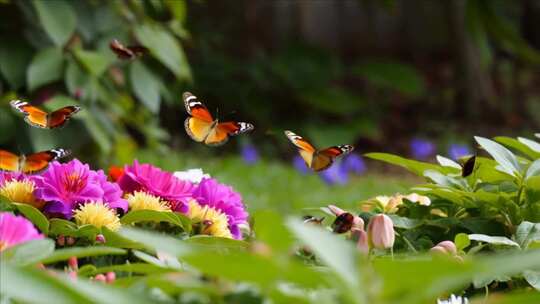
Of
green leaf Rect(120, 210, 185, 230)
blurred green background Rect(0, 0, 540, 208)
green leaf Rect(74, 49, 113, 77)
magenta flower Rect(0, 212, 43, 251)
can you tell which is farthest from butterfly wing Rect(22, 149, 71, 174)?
green leaf Rect(74, 49, 113, 77)

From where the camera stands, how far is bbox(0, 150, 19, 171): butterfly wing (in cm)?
165

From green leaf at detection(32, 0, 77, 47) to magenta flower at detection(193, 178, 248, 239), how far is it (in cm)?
226

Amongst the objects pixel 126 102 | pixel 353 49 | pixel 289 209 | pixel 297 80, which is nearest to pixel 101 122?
pixel 126 102

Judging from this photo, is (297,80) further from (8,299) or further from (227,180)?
(8,299)

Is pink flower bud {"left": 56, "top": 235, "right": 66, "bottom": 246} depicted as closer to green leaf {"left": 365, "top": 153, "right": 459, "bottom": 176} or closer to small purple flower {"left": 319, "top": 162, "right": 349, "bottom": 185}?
green leaf {"left": 365, "top": 153, "right": 459, "bottom": 176}

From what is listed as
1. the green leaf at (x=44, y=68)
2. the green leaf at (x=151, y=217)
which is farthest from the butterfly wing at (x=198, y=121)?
the green leaf at (x=44, y=68)

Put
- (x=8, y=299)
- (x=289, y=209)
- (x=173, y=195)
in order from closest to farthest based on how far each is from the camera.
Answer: (x=8, y=299)
(x=173, y=195)
(x=289, y=209)

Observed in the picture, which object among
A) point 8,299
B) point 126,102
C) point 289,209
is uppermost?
point 126,102

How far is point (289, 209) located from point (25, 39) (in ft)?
6.07

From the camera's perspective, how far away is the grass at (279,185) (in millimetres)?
5578

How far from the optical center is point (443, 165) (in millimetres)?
1703

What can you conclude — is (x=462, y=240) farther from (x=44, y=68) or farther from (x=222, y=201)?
(x=44, y=68)

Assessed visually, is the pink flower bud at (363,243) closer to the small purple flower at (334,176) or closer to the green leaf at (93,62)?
the green leaf at (93,62)

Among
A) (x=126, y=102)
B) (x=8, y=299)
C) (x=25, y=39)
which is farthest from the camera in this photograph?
(x=126, y=102)
